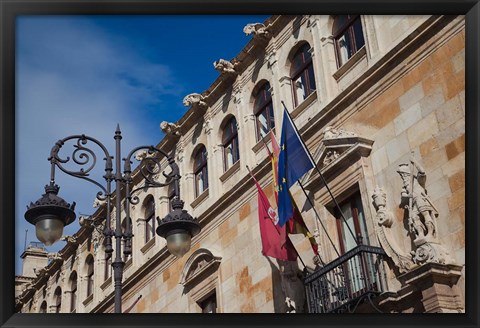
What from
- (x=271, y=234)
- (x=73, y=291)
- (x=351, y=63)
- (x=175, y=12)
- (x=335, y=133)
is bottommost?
(x=175, y=12)

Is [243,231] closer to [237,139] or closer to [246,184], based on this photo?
[246,184]

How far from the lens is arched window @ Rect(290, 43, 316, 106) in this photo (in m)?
18.5

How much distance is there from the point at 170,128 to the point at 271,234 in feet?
23.6

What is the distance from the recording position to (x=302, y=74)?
1881cm

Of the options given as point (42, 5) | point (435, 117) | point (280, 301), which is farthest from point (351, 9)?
point (280, 301)

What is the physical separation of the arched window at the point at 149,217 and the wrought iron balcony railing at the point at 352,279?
32.8 feet

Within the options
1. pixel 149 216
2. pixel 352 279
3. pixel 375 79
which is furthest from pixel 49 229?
pixel 149 216

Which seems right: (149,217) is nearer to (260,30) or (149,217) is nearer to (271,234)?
(260,30)

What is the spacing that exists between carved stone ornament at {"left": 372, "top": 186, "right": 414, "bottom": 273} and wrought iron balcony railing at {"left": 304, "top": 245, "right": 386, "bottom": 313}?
19 cm

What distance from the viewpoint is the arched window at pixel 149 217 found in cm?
2439

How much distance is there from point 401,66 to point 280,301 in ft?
16.9

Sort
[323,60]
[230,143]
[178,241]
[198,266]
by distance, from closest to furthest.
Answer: [178,241], [323,60], [198,266], [230,143]

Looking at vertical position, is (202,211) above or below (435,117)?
above

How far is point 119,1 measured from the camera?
30.4 feet
